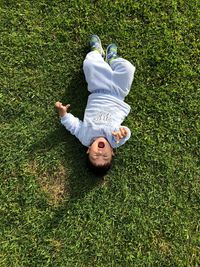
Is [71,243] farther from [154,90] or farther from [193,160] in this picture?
[154,90]

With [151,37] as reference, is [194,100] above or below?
below

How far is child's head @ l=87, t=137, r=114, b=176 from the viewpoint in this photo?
420 cm

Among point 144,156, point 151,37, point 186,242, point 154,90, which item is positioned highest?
point 151,37

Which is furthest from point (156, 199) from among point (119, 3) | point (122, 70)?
point (119, 3)

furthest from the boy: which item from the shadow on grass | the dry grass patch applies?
the dry grass patch

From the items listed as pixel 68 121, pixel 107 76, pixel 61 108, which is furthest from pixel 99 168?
pixel 107 76

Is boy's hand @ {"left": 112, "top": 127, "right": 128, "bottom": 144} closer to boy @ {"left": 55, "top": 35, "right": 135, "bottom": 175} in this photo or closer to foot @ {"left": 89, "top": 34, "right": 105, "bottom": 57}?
boy @ {"left": 55, "top": 35, "right": 135, "bottom": 175}

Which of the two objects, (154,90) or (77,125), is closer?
(77,125)

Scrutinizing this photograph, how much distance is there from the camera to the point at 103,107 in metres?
4.44

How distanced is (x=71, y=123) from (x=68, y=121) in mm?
38

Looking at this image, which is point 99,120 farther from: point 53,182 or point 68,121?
point 53,182

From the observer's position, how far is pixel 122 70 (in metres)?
4.49

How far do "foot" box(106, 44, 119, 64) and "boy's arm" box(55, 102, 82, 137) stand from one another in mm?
727

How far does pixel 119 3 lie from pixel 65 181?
209 centimetres
